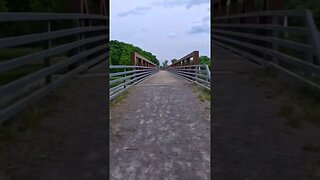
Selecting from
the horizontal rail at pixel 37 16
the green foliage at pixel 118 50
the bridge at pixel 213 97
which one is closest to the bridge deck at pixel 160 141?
the bridge at pixel 213 97

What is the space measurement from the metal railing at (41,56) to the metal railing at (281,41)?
2.34ft

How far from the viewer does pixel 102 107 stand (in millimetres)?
2137

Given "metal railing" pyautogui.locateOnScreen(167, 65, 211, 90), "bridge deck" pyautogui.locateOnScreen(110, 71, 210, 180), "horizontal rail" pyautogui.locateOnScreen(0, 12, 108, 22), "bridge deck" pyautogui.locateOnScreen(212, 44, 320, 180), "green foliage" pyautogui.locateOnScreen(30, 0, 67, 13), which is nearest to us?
"horizontal rail" pyautogui.locateOnScreen(0, 12, 108, 22)

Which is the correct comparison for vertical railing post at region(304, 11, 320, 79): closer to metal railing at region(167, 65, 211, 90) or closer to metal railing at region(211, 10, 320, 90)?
metal railing at region(211, 10, 320, 90)

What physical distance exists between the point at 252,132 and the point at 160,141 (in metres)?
1.24

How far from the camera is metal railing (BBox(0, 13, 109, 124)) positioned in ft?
4.20

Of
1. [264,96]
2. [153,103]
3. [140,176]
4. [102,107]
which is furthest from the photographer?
[153,103]

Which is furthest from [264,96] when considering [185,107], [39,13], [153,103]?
[153,103]

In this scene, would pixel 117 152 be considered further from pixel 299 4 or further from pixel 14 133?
pixel 299 4

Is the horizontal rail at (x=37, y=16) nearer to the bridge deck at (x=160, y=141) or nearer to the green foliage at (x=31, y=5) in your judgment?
the green foliage at (x=31, y=5)

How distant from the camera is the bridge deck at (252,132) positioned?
1.74m

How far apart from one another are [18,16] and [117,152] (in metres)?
1.78

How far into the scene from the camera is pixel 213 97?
7.23 ft

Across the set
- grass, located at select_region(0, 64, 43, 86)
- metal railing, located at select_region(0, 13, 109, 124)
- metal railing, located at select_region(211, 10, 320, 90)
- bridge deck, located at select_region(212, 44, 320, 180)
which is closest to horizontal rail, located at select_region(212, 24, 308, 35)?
metal railing, located at select_region(211, 10, 320, 90)
